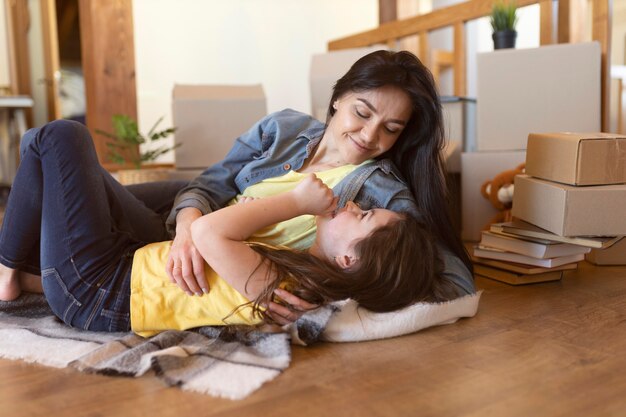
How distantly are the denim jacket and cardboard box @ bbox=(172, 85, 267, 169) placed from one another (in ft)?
3.09

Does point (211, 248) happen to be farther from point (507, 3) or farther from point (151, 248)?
point (507, 3)

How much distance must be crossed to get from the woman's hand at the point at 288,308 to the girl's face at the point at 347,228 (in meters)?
0.13

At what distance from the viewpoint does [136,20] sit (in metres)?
4.20

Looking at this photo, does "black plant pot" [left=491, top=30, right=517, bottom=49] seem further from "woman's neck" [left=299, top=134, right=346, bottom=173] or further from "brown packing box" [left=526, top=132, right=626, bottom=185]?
"woman's neck" [left=299, top=134, right=346, bottom=173]

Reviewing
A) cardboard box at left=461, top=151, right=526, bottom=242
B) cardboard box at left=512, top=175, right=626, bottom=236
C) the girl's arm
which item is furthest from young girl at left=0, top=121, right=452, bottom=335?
cardboard box at left=461, top=151, right=526, bottom=242

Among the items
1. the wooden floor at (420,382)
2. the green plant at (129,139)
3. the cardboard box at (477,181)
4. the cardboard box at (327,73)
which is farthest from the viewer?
the green plant at (129,139)

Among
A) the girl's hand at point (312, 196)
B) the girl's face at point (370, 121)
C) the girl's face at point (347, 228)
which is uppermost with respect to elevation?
the girl's face at point (370, 121)

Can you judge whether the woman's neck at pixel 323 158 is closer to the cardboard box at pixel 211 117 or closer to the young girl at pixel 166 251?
the young girl at pixel 166 251

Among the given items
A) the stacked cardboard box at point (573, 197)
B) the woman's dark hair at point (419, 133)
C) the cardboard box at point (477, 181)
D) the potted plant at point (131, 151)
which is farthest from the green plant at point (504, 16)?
the potted plant at point (131, 151)

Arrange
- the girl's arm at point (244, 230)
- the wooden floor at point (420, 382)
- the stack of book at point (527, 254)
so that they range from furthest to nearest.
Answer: the stack of book at point (527, 254) < the girl's arm at point (244, 230) < the wooden floor at point (420, 382)

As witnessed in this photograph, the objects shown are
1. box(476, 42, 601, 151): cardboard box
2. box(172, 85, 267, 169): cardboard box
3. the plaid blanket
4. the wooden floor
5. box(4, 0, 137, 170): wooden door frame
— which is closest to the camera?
the wooden floor

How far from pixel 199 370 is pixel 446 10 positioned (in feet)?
7.62

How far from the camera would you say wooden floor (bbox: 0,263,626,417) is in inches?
37.1

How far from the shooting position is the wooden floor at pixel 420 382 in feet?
3.09
